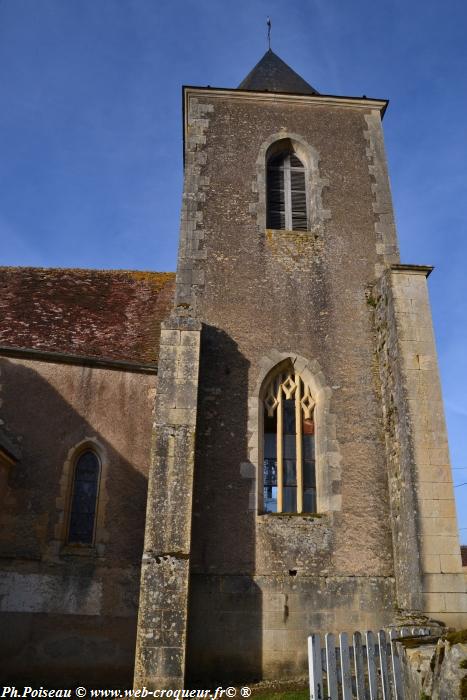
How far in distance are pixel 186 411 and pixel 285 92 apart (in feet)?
23.7

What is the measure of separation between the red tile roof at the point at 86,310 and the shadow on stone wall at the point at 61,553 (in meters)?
0.55

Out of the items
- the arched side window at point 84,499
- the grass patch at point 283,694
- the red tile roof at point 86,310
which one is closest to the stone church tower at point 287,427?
the grass patch at point 283,694

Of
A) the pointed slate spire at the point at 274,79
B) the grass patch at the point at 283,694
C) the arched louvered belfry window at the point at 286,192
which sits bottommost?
the grass patch at the point at 283,694

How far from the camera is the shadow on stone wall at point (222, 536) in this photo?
805 cm

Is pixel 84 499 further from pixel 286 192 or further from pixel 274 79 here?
pixel 274 79

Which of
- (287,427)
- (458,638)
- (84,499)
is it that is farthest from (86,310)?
(458,638)

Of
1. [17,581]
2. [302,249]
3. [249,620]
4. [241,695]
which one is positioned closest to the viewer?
[241,695]

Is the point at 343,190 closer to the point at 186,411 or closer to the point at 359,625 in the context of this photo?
the point at 186,411

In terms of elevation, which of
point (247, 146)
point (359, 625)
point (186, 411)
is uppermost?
point (247, 146)

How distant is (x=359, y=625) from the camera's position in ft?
27.1

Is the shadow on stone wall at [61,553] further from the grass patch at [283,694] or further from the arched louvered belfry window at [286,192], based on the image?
the arched louvered belfry window at [286,192]

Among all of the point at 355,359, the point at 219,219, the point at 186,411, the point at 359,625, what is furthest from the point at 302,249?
the point at 359,625

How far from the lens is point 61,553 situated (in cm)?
937

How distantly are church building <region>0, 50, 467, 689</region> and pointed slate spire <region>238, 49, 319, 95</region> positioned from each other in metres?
1.79
